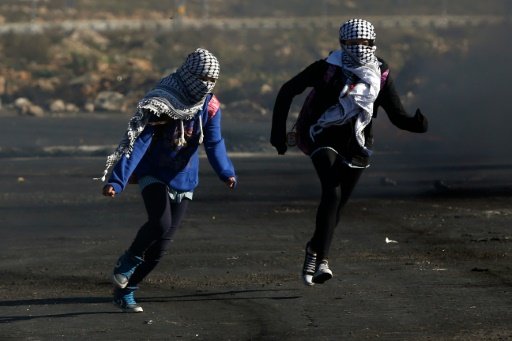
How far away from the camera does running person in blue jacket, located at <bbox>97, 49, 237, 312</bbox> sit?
361 inches

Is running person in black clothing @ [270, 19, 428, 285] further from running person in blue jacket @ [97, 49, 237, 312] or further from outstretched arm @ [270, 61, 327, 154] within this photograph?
running person in blue jacket @ [97, 49, 237, 312]

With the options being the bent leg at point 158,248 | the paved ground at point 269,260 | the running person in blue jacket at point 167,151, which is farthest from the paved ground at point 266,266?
the running person in blue jacket at point 167,151

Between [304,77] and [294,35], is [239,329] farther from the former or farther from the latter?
[294,35]

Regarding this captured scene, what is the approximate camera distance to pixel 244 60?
1998 inches

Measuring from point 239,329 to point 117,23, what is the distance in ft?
177

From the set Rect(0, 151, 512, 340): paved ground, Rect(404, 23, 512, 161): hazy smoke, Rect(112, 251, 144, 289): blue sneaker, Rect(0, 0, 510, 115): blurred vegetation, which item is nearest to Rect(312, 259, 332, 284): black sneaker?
Rect(0, 151, 512, 340): paved ground

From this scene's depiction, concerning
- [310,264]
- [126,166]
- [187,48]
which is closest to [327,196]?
[310,264]

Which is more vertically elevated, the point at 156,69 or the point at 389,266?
the point at 389,266

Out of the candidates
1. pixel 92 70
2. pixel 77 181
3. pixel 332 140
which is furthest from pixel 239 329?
pixel 92 70

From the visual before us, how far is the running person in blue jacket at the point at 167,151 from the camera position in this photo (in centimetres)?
917

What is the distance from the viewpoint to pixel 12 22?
200 feet

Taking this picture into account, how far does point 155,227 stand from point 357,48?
1.87 m

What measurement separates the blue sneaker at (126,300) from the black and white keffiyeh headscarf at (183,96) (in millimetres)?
803

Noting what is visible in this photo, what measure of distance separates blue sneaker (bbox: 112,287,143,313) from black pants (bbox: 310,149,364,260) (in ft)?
4.36
